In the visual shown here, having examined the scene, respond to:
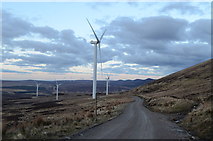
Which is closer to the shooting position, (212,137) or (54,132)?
(212,137)

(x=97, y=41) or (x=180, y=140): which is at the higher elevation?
(x=97, y=41)

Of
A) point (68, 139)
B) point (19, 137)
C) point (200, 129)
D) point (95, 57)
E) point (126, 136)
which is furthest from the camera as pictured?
point (95, 57)

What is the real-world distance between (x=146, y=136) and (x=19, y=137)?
9156mm

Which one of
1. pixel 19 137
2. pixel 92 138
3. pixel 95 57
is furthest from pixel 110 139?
pixel 95 57

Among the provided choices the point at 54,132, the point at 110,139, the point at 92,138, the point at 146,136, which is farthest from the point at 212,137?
the point at 54,132

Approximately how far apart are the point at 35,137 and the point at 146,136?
8191 mm

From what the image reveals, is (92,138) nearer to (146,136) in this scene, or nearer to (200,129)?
(146,136)

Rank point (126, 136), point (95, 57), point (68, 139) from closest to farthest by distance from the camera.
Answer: point (68, 139) → point (126, 136) → point (95, 57)

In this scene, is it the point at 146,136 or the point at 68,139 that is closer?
the point at 68,139

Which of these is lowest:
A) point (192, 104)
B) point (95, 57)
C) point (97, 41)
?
point (192, 104)

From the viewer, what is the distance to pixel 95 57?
67.6 m

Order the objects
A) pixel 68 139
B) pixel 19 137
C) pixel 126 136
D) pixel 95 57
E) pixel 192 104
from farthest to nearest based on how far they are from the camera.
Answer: pixel 95 57, pixel 192 104, pixel 126 136, pixel 68 139, pixel 19 137

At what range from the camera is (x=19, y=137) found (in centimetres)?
1195

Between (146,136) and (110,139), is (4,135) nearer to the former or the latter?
(110,139)
